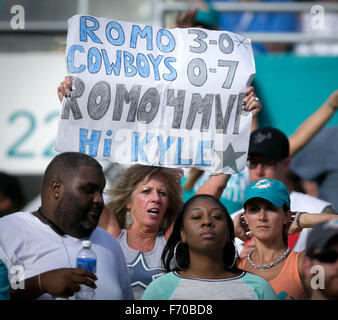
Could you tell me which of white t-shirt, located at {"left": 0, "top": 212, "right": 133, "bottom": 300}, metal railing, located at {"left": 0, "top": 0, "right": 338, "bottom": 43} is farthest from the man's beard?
metal railing, located at {"left": 0, "top": 0, "right": 338, "bottom": 43}

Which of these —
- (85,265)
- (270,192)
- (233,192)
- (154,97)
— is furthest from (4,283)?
(233,192)

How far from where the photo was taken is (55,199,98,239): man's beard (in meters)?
3.05

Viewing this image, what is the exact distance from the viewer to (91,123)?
3.41m

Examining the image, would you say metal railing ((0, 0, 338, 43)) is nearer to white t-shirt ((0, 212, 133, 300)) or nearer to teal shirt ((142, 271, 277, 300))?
white t-shirt ((0, 212, 133, 300))

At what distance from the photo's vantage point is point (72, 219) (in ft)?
10.0

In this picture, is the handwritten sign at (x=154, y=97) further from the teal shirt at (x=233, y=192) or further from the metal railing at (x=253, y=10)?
the metal railing at (x=253, y=10)

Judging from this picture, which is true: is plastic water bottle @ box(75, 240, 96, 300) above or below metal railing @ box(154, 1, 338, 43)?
below

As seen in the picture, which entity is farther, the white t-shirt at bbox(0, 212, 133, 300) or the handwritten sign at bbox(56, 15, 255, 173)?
the handwritten sign at bbox(56, 15, 255, 173)

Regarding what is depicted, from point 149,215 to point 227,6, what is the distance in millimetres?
2527

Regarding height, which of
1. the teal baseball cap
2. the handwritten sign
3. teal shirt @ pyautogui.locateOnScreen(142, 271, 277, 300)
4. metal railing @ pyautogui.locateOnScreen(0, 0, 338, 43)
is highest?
metal railing @ pyautogui.locateOnScreen(0, 0, 338, 43)

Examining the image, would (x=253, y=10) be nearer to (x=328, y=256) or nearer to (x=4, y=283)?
(x=328, y=256)

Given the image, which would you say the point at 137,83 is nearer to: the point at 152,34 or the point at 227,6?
the point at 152,34

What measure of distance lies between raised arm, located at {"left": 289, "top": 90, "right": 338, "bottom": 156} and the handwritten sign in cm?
120
